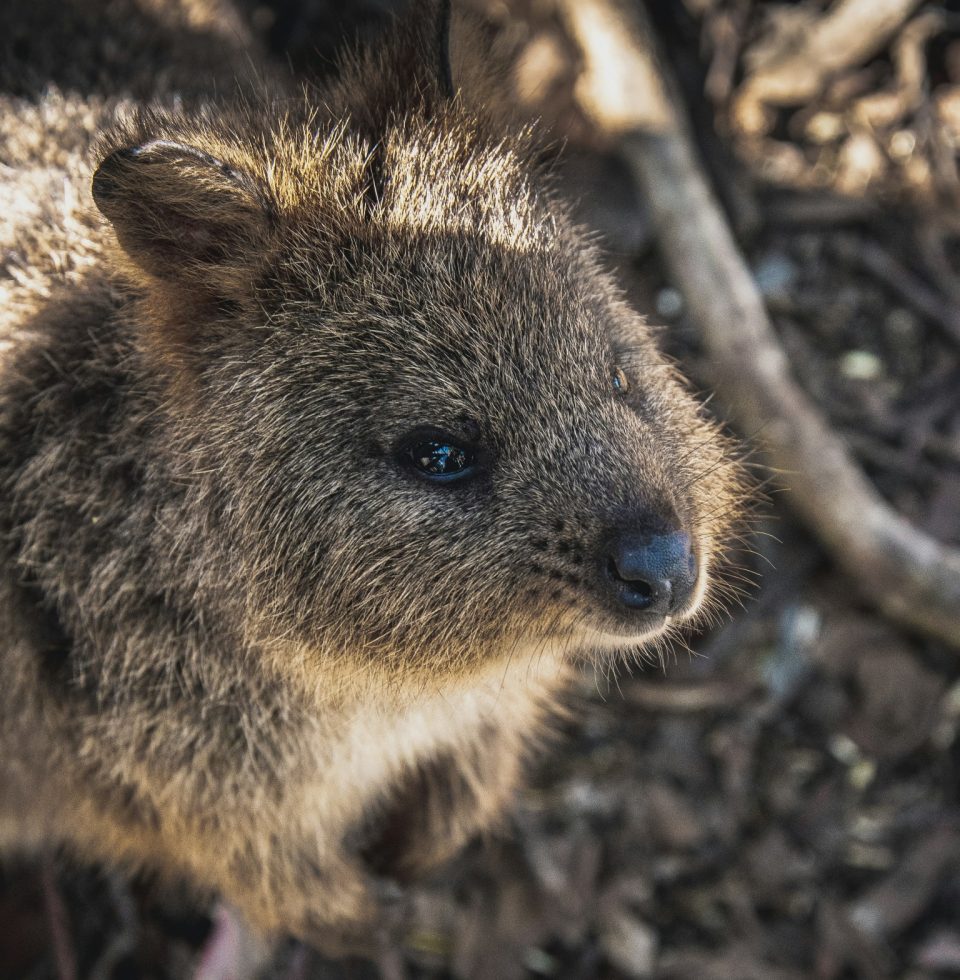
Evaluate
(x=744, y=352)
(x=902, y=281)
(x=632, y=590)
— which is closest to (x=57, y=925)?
(x=632, y=590)

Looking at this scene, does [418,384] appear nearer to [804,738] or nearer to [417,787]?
[417,787]

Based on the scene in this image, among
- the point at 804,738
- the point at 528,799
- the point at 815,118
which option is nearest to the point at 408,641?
the point at 528,799

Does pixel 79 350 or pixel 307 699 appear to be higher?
→ pixel 79 350

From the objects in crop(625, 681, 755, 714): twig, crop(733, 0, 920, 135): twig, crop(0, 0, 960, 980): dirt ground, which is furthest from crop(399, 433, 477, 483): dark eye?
crop(733, 0, 920, 135): twig

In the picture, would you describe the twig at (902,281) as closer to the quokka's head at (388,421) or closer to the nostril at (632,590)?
the quokka's head at (388,421)

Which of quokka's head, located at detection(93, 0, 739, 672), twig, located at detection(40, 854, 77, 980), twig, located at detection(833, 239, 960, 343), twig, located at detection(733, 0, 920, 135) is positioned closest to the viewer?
quokka's head, located at detection(93, 0, 739, 672)

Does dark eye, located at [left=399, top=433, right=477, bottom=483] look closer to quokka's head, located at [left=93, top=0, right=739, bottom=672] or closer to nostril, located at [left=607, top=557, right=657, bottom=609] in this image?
quokka's head, located at [left=93, top=0, right=739, bottom=672]
